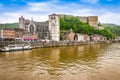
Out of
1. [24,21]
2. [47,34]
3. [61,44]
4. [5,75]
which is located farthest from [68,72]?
[24,21]

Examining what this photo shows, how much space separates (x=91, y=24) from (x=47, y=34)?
2989 inches

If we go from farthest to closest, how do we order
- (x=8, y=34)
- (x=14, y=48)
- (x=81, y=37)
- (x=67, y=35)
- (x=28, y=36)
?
1. (x=81, y=37)
2. (x=67, y=35)
3. (x=28, y=36)
4. (x=8, y=34)
5. (x=14, y=48)

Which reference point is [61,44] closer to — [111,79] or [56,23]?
[56,23]

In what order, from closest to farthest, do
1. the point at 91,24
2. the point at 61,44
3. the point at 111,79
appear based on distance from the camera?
the point at 111,79 → the point at 61,44 → the point at 91,24

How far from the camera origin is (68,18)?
168 metres

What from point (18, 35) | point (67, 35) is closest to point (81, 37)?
point (67, 35)

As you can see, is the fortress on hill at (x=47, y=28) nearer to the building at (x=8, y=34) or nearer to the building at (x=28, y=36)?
the building at (x=28, y=36)

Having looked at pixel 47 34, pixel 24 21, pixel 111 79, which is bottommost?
pixel 111 79

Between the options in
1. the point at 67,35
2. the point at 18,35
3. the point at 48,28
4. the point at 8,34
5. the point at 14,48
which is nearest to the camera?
the point at 14,48

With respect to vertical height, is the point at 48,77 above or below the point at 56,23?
below

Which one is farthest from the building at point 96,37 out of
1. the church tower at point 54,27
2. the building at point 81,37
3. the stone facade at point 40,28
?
the stone facade at point 40,28

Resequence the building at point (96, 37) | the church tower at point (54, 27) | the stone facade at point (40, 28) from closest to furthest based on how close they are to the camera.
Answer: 1. the church tower at point (54, 27)
2. the stone facade at point (40, 28)
3. the building at point (96, 37)

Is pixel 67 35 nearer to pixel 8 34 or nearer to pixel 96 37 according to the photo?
pixel 96 37

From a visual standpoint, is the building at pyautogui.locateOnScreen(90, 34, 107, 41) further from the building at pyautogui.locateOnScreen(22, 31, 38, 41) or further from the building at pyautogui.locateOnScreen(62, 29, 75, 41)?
the building at pyautogui.locateOnScreen(22, 31, 38, 41)
